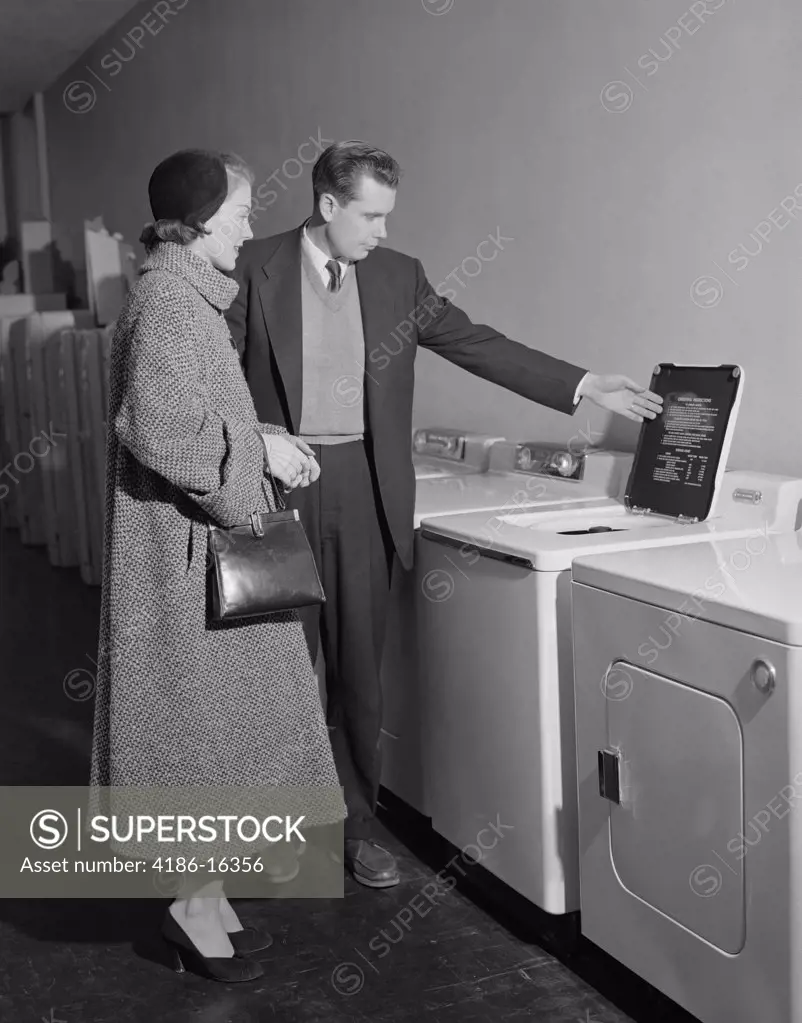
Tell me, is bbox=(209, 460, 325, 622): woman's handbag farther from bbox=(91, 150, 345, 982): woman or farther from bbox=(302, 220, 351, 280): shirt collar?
bbox=(302, 220, 351, 280): shirt collar

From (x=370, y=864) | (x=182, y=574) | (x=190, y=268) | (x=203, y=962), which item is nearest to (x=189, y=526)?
(x=182, y=574)

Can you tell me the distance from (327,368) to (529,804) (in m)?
0.92

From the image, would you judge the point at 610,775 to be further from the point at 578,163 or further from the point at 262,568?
the point at 578,163

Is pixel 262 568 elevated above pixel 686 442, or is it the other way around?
pixel 686 442

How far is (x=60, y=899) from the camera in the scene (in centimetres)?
246

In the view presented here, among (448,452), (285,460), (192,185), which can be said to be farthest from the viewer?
(448,452)

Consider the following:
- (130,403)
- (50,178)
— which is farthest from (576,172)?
(50,178)

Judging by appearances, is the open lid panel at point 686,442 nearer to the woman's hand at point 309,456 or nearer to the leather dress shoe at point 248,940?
the woman's hand at point 309,456

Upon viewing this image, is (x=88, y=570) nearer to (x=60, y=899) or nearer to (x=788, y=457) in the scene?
(x=60, y=899)

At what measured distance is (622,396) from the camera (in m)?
2.49

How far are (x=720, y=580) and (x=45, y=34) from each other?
585 centimetres

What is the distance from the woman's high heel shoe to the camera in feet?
6.81

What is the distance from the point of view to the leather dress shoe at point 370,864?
7.98 ft

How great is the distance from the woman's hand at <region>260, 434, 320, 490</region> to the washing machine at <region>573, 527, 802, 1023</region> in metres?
0.49
